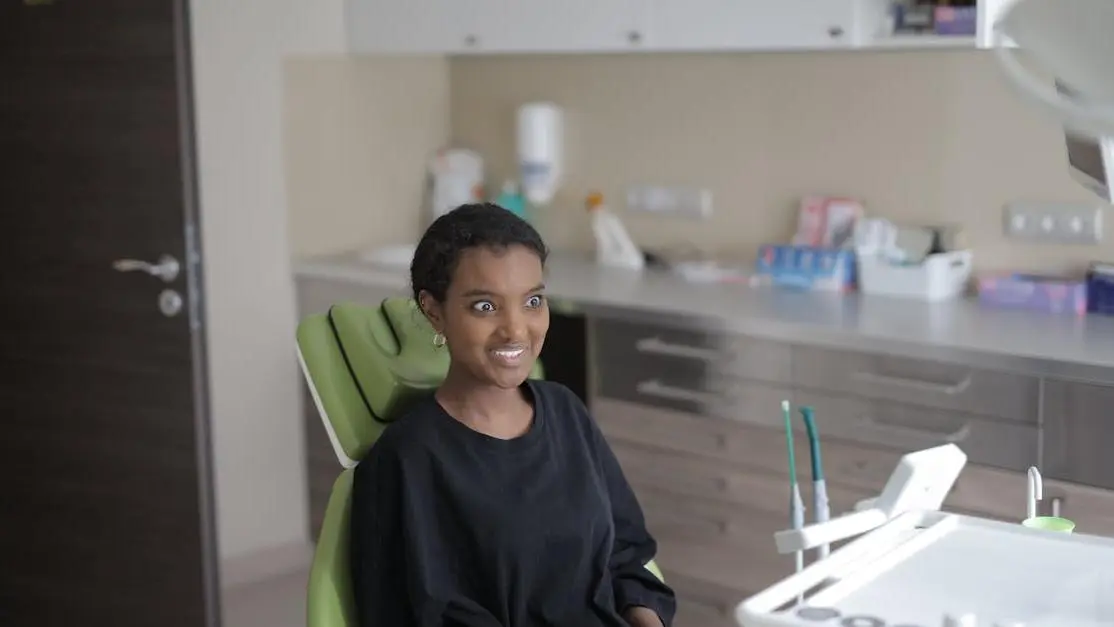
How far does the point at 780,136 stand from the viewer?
3561mm

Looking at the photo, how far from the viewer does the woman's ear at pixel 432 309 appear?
6.32ft

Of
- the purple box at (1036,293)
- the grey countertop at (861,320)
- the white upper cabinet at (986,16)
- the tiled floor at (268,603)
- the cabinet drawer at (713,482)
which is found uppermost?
the white upper cabinet at (986,16)

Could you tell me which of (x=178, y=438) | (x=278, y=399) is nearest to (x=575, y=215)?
(x=278, y=399)

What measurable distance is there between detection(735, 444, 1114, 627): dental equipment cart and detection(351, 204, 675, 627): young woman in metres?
0.42

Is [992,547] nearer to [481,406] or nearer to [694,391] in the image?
[481,406]

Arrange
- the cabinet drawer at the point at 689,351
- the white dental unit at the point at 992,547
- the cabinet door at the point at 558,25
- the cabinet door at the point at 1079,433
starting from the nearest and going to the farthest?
the white dental unit at the point at 992,547
the cabinet door at the point at 1079,433
the cabinet drawer at the point at 689,351
the cabinet door at the point at 558,25

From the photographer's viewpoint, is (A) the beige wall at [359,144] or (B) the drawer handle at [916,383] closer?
(B) the drawer handle at [916,383]

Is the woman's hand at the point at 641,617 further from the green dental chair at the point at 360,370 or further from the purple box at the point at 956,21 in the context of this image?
the purple box at the point at 956,21

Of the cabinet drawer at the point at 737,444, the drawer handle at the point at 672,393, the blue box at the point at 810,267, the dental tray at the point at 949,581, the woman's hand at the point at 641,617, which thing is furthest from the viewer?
the blue box at the point at 810,267

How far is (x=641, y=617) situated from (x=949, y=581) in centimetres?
58

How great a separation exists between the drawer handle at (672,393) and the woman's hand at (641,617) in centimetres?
112

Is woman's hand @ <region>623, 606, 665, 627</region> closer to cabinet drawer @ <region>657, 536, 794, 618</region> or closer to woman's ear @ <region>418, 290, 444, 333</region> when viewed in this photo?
woman's ear @ <region>418, 290, 444, 333</region>

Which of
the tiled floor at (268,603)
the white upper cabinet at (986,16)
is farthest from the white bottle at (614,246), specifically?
the white upper cabinet at (986,16)

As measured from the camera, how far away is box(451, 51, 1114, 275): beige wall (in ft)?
10.5
